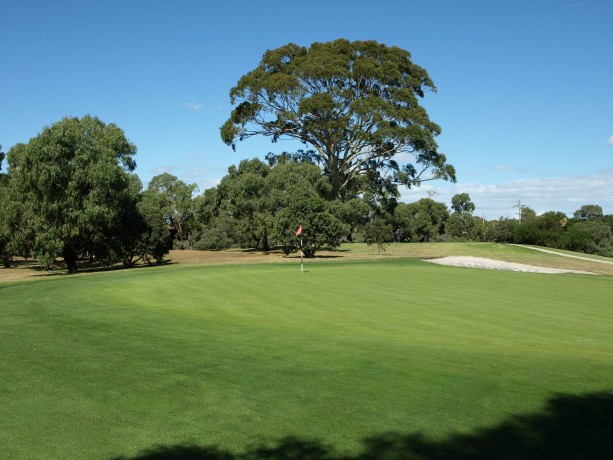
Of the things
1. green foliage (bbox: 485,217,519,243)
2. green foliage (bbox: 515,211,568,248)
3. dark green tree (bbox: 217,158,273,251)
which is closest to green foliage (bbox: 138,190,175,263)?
dark green tree (bbox: 217,158,273,251)

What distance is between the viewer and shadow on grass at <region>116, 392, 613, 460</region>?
509 centimetres

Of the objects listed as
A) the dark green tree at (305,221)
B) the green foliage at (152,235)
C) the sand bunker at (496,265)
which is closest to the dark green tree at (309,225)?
the dark green tree at (305,221)

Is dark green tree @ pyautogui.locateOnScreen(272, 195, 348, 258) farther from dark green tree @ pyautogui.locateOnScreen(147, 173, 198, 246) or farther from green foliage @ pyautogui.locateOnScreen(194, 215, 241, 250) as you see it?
dark green tree @ pyautogui.locateOnScreen(147, 173, 198, 246)

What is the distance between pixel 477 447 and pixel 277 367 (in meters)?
3.87

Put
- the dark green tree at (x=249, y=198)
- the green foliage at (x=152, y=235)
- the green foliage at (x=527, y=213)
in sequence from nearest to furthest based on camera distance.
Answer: the green foliage at (x=152, y=235) → the dark green tree at (x=249, y=198) → the green foliage at (x=527, y=213)

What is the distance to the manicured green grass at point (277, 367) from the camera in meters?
5.85

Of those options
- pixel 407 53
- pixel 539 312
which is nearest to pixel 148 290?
pixel 539 312

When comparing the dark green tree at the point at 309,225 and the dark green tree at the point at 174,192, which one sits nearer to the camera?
the dark green tree at the point at 309,225

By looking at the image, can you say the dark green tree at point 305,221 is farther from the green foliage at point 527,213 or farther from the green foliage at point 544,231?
the green foliage at point 527,213

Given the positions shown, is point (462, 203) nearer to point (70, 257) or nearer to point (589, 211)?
point (589, 211)

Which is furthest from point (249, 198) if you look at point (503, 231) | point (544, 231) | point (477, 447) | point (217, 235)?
point (477, 447)

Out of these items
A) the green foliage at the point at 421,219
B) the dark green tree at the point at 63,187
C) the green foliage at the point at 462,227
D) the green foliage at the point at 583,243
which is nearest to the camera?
the dark green tree at the point at 63,187

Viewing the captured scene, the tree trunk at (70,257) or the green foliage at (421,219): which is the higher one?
the green foliage at (421,219)

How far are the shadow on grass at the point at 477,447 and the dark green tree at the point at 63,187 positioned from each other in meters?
33.7
